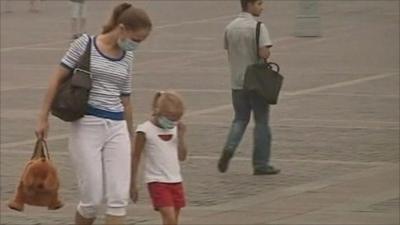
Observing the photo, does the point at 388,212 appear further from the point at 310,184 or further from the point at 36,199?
the point at 36,199

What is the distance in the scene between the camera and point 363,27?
32.7m

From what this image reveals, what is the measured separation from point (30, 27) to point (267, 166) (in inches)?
851

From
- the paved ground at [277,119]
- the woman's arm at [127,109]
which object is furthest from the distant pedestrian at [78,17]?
the woman's arm at [127,109]

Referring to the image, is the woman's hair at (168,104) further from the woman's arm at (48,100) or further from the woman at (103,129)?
the woman's arm at (48,100)

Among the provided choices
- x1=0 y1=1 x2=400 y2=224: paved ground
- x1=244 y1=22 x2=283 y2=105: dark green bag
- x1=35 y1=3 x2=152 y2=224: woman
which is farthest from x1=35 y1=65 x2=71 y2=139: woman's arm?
x1=244 y1=22 x2=283 y2=105: dark green bag

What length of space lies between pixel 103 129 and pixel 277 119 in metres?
8.77

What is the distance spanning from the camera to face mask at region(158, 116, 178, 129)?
8602 mm

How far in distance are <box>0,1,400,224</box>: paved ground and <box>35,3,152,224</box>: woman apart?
2057 mm

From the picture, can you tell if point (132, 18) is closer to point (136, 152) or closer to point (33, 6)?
point (136, 152)

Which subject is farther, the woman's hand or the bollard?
the bollard

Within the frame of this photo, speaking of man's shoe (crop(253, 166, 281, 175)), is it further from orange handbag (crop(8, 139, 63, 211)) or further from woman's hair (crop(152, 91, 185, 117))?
orange handbag (crop(8, 139, 63, 211))

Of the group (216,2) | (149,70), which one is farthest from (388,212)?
(216,2)

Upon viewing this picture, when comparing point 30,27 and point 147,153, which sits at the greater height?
point 147,153

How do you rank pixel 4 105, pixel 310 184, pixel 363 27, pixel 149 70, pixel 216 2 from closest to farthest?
pixel 310 184 < pixel 4 105 < pixel 149 70 < pixel 363 27 < pixel 216 2
